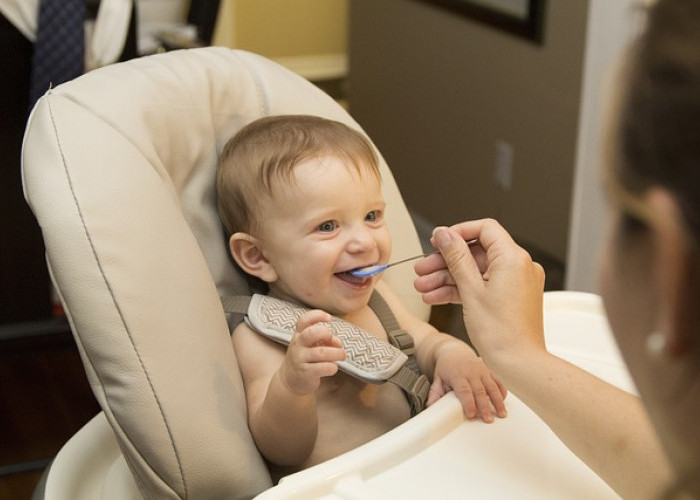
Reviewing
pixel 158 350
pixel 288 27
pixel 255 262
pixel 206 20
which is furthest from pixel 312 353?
pixel 288 27

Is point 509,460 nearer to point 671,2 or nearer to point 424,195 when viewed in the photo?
point 671,2

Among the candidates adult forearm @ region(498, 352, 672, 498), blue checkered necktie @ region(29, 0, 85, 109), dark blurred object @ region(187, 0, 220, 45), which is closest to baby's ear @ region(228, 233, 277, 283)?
adult forearm @ region(498, 352, 672, 498)

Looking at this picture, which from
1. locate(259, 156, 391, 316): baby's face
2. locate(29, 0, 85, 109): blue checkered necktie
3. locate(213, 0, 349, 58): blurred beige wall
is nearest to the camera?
locate(259, 156, 391, 316): baby's face

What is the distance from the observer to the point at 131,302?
3.46ft

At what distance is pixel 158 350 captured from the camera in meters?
→ 1.07

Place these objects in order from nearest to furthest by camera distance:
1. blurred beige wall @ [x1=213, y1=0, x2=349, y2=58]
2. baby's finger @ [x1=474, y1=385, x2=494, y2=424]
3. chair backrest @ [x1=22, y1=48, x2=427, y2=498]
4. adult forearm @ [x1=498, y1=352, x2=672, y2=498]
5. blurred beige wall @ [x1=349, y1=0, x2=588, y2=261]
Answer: adult forearm @ [x1=498, y1=352, x2=672, y2=498], chair backrest @ [x1=22, y1=48, x2=427, y2=498], baby's finger @ [x1=474, y1=385, x2=494, y2=424], blurred beige wall @ [x1=349, y1=0, x2=588, y2=261], blurred beige wall @ [x1=213, y1=0, x2=349, y2=58]

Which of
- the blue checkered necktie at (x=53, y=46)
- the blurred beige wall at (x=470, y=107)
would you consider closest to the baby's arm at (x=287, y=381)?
the blue checkered necktie at (x=53, y=46)

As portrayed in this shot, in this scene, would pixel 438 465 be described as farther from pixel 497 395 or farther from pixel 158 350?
pixel 158 350

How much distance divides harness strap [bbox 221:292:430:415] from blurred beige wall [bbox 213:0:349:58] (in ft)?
8.85

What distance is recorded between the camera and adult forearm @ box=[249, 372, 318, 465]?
113cm

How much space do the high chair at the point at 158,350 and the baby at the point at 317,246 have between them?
70 mm

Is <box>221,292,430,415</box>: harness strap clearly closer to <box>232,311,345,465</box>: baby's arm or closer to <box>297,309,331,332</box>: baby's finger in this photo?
<box>232,311,345,465</box>: baby's arm

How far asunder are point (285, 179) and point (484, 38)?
6.45 ft

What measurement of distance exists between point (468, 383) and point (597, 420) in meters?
0.23
